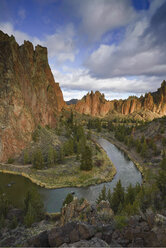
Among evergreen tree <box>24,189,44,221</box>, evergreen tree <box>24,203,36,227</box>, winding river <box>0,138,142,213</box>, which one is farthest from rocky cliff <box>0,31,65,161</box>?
evergreen tree <box>24,203,36,227</box>

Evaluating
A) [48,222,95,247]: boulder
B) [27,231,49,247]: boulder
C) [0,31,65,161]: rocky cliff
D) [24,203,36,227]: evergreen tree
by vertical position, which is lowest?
[24,203,36,227]: evergreen tree

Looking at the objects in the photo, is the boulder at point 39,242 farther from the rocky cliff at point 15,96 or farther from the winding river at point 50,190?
the rocky cliff at point 15,96

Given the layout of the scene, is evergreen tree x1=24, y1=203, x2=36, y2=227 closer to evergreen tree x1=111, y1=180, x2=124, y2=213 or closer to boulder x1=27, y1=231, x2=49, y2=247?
boulder x1=27, y1=231, x2=49, y2=247

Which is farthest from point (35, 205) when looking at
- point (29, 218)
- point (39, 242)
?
point (39, 242)

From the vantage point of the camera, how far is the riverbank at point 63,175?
4322 cm

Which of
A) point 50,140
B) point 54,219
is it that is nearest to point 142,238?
point 54,219

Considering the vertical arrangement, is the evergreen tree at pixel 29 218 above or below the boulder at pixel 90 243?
below

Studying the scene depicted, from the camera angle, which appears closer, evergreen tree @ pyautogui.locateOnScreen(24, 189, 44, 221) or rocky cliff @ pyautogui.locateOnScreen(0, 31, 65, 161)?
evergreen tree @ pyautogui.locateOnScreen(24, 189, 44, 221)

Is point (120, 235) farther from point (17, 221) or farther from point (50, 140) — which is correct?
point (50, 140)

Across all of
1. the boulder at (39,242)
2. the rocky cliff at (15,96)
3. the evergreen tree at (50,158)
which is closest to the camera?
the boulder at (39,242)

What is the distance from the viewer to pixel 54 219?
90.5 feet

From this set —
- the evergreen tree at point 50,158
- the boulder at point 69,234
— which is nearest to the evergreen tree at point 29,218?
the boulder at point 69,234

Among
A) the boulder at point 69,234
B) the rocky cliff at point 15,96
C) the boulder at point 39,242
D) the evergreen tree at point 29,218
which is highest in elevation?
the rocky cliff at point 15,96

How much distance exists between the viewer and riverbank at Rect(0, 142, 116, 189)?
4322 cm
